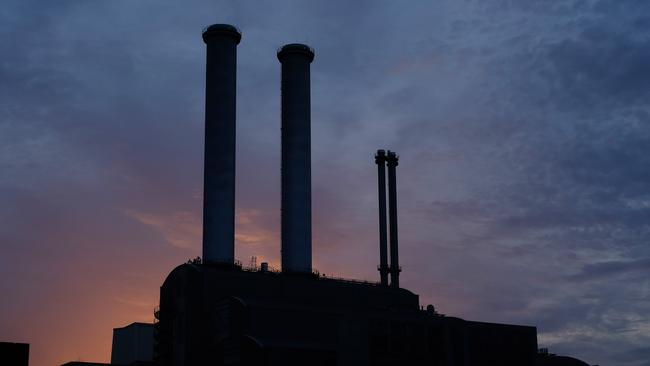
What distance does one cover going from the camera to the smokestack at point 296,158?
10600 cm

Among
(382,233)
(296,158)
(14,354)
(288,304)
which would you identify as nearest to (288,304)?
(288,304)

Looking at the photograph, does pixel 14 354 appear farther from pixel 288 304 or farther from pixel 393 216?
pixel 393 216

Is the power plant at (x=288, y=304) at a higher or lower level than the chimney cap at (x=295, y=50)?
lower

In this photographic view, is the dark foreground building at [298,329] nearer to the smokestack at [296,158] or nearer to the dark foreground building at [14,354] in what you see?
the smokestack at [296,158]

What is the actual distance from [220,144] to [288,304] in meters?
23.2

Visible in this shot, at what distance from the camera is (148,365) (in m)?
99.6

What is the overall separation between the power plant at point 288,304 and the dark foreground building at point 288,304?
0.11m

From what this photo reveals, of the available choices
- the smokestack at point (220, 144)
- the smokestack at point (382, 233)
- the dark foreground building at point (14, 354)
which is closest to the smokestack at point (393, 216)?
the smokestack at point (382, 233)

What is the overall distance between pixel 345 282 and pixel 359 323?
2047 centimetres

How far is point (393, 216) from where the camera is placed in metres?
122

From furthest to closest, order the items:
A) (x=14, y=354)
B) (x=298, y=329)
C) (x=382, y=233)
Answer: (x=382, y=233), (x=298, y=329), (x=14, y=354)

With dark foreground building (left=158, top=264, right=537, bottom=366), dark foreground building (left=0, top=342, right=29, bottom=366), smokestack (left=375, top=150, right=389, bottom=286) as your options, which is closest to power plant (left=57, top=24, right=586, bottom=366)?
dark foreground building (left=158, top=264, right=537, bottom=366)

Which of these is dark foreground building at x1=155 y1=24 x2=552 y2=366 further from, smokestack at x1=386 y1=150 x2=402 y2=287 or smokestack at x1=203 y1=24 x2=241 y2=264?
smokestack at x1=386 y1=150 x2=402 y2=287

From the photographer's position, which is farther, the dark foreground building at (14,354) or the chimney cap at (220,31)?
the chimney cap at (220,31)
